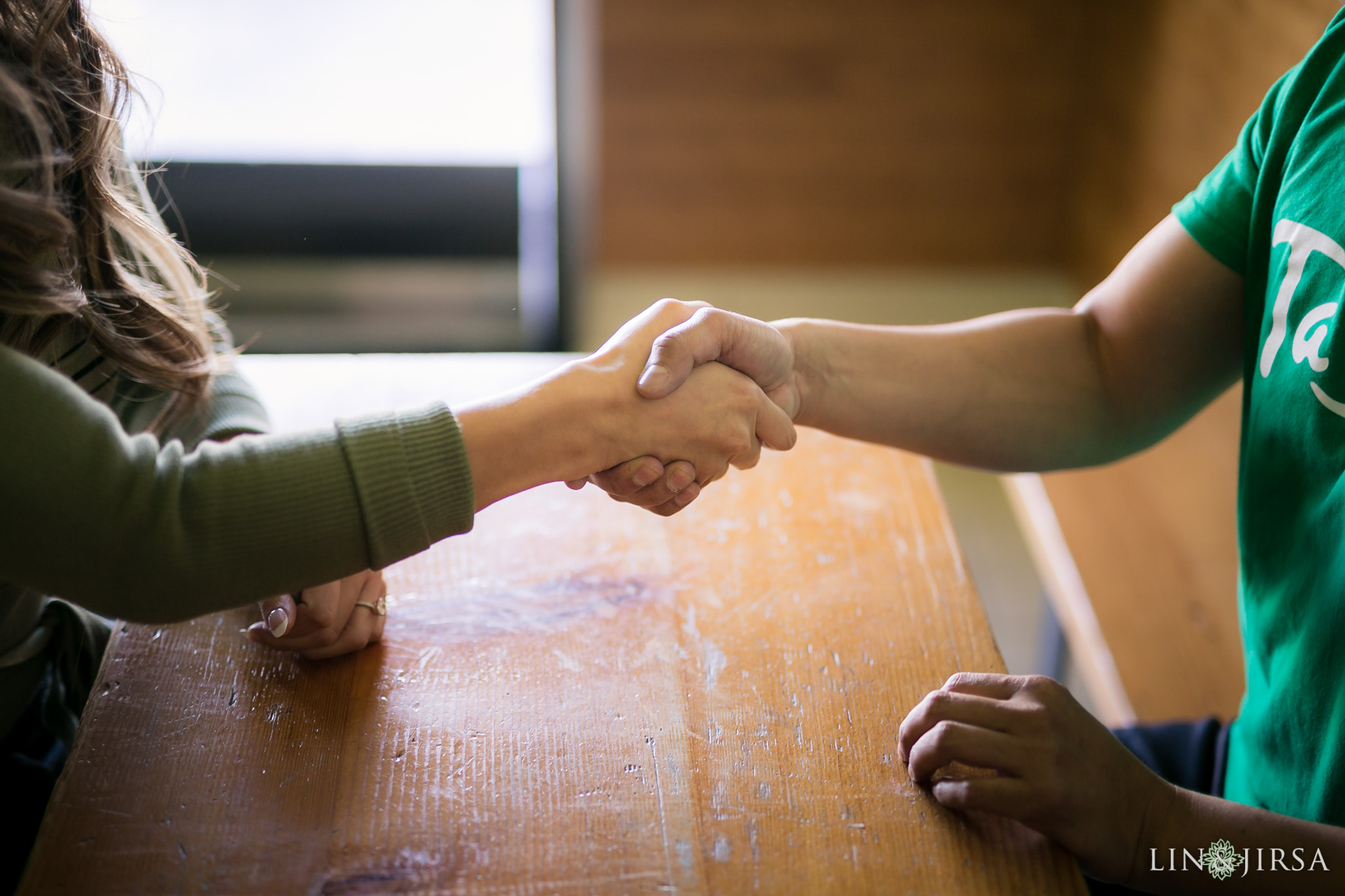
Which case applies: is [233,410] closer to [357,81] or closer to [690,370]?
[690,370]

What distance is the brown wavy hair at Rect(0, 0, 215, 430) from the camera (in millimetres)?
647

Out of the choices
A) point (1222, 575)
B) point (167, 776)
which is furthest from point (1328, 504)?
point (1222, 575)

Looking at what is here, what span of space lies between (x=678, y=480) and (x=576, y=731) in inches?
9.8

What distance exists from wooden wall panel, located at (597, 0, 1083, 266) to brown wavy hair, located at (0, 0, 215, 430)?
1.64m

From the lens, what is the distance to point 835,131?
7.95ft

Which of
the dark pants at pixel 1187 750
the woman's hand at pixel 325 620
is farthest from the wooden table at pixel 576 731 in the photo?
the dark pants at pixel 1187 750

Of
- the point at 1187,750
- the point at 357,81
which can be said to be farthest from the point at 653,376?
the point at 357,81

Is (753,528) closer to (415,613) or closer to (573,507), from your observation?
(573,507)

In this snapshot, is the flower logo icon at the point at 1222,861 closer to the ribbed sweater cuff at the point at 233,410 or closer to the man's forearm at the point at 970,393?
the man's forearm at the point at 970,393

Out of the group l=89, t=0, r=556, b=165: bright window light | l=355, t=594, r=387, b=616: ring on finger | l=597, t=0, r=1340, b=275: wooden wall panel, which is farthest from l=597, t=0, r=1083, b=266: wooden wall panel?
l=355, t=594, r=387, b=616: ring on finger

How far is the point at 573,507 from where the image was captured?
2.87 ft

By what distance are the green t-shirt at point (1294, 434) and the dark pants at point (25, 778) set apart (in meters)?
0.89

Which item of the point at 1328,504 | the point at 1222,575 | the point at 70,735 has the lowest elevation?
the point at 1222,575

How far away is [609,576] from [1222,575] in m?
1.44
